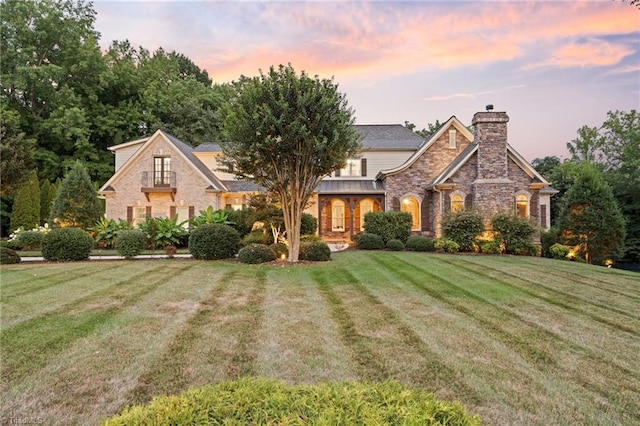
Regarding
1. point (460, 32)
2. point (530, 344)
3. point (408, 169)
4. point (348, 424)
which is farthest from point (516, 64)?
point (348, 424)

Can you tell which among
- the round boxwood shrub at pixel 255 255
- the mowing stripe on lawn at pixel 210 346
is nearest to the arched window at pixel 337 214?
the round boxwood shrub at pixel 255 255

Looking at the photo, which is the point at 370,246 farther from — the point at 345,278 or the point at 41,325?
the point at 41,325

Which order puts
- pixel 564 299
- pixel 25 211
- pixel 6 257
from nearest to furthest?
1. pixel 564 299
2. pixel 6 257
3. pixel 25 211

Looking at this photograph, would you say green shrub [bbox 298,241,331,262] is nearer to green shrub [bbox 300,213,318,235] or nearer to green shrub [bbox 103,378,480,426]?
green shrub [bbox 300,213,318,235]

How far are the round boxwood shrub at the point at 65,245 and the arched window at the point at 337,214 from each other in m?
14.4

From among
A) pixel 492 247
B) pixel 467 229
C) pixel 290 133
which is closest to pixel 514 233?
pixel 492 247

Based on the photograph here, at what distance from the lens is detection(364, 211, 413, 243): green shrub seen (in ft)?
57.3

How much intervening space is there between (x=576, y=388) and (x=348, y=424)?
3359mm

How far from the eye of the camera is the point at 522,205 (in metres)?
18.3

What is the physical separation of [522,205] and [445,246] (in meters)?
5.96

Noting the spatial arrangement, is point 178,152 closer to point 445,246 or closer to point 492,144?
point 445,246

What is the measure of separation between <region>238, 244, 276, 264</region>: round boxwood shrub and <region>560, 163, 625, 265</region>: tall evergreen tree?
16.3 m

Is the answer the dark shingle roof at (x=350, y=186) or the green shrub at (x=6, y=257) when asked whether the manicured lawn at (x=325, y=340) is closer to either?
the green shrub at (x=6, y=257)

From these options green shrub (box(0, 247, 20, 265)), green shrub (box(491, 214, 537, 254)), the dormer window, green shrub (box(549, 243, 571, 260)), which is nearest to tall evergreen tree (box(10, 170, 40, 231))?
green shrub (box(0, 247, 20, 265))
